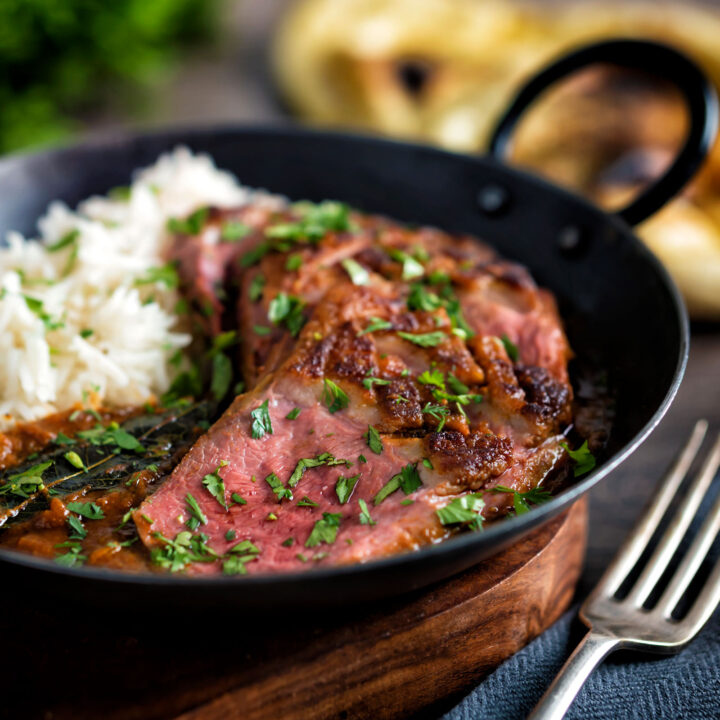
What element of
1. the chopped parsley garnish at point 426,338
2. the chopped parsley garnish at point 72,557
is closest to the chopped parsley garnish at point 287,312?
the chopped parsley garnish at point 426,338

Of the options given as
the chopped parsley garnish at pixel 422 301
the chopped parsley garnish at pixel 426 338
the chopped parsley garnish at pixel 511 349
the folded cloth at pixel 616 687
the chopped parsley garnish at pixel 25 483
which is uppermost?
the chopped parsley garnish at pixel 422 301

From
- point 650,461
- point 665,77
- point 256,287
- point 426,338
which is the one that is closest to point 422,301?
point 426,338

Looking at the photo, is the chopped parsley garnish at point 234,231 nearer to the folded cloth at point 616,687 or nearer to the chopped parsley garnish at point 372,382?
the chopped parsley garnish at point 372,382

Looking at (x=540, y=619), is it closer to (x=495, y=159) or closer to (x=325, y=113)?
(x=495, y=159)

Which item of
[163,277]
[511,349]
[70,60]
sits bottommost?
[511,349]

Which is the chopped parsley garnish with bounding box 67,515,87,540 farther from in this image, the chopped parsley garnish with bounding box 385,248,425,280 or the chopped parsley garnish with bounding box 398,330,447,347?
the chopped parsley garnish with bounding box 385,248,425,280

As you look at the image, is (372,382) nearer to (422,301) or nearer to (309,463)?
(309,463)

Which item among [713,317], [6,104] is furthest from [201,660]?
[6,104]
